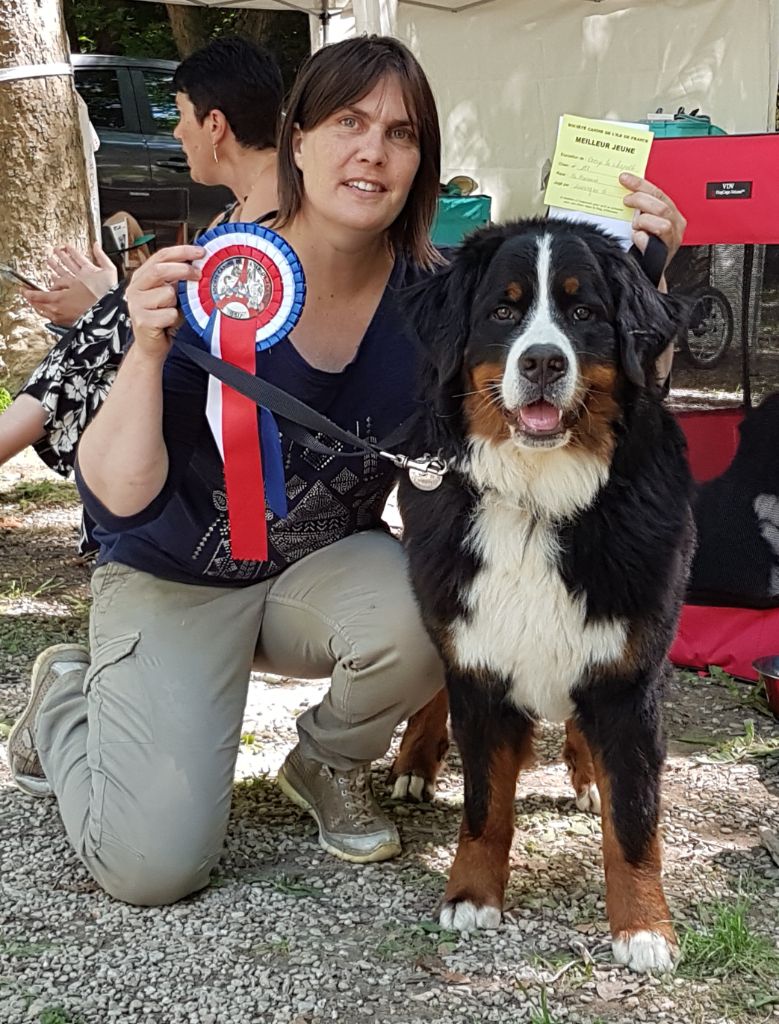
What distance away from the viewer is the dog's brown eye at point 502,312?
1933mm

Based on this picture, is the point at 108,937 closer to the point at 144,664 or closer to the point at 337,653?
the point at 144,664

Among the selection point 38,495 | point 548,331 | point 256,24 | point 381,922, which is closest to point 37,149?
point 38,495

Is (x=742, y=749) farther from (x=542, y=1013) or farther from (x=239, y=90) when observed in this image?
(x=239, y=90)

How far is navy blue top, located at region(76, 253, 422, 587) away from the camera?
2221mm

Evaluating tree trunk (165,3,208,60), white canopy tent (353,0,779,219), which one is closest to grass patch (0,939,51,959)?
white canopy tent (353,0,779,219)

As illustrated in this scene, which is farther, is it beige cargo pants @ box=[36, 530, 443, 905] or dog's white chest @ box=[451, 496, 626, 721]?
beige cargo pants @ box=[36, 530, 443, 905]

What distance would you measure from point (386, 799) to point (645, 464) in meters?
1.05

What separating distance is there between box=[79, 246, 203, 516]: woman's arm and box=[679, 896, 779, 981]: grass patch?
4.17 ft

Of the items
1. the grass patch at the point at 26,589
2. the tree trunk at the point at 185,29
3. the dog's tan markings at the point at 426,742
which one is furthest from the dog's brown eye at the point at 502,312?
the tree trunk at the point at 185,29

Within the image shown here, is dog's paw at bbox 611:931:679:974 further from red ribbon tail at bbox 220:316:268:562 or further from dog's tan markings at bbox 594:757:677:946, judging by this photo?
red ribbon tail at bbox 220:316:268:562

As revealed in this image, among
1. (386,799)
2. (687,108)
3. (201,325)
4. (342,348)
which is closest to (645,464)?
(342,348)

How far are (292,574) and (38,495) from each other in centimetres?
270

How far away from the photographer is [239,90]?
3400 millimetres

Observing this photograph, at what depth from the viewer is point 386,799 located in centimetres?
257
